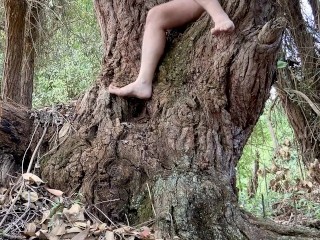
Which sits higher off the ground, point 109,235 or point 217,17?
point 217,17

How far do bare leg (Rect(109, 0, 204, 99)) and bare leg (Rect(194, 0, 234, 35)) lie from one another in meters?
0.21

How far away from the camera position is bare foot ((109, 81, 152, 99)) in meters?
2.54

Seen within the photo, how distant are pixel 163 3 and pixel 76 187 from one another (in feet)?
3.57

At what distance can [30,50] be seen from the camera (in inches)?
212

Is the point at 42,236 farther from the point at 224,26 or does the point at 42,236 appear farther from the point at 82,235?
the point at 224,26

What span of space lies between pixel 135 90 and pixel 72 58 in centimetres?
389

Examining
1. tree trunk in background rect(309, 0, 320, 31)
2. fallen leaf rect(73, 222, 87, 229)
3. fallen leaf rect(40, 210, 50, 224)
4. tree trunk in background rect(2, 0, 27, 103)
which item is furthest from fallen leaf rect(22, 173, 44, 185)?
tree trunk in background rect(309, 0, 320, 31)

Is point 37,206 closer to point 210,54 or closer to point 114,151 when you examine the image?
point 114,151

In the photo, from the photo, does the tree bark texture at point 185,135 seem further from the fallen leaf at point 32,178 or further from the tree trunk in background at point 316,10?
the tree trunk in background at point 316,10

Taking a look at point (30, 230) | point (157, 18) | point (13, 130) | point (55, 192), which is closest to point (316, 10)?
point (157, 18)

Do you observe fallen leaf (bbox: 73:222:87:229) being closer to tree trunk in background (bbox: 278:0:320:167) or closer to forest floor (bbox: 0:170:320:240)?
forest floor (bbox: 0:170:320:240)

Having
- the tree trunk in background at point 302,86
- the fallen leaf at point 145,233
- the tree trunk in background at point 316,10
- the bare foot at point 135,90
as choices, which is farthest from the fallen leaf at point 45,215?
the tree trunk in background at point 316,10

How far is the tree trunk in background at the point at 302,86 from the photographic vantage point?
4969 millimetres

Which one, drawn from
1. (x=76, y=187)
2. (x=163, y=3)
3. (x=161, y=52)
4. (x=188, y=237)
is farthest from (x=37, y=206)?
(x=163, y=3)
